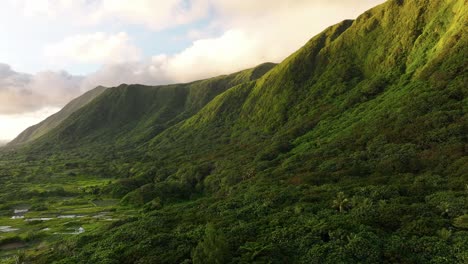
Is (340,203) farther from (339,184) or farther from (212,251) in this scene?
(212,251)

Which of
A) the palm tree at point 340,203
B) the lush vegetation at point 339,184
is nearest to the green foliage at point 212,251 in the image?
the lush vegetation at point 339,184

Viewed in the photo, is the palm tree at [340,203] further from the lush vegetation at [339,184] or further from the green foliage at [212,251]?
the green foliage at [212,251]

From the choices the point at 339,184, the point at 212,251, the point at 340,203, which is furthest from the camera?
the point at 339,184

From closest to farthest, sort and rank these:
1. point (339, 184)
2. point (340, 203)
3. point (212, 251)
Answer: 1. point (212, 251)
2. point (340, 203)
3. point (339, 184)

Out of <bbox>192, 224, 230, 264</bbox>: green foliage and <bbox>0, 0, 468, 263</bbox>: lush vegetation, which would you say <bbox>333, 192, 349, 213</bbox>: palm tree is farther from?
<bbox>192, 224, 230, 264</bbox>: green foliage

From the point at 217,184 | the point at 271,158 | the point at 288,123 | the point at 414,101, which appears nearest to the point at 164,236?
the point at 217,184

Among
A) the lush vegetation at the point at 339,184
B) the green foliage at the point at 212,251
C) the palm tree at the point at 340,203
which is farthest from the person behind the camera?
the palm tree at the point at 340,203

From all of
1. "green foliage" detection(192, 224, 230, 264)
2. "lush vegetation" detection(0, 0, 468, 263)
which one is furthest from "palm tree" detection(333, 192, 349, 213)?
"green foliage" detection(192, 224, 230, 264)

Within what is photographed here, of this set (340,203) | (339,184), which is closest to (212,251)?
(340,203)
